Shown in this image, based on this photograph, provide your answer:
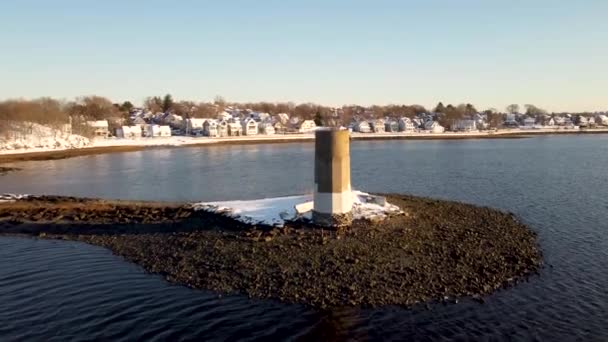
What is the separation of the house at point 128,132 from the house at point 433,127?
110830mm

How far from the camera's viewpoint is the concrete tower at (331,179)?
772 inches

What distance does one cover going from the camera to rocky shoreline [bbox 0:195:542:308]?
46.8 feet

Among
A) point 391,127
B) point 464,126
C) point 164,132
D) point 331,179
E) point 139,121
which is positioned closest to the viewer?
point 331,179

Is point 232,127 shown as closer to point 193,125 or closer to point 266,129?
point 266,129

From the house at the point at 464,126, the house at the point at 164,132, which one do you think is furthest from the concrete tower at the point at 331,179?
the house at the point at 464,126

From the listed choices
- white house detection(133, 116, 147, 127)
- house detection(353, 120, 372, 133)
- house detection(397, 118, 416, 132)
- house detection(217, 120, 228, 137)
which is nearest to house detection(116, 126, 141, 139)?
house detection(217, 120, 228, 137)

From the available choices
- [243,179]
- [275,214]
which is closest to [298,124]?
[243,179]

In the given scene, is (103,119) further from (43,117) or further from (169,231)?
(169,231)

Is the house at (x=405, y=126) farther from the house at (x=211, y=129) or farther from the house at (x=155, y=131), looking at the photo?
the house at (x=155, y=131)

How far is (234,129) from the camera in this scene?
14975 cm

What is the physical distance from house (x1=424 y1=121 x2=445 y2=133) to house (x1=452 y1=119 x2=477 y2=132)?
298 inches

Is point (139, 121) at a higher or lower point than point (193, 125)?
higher

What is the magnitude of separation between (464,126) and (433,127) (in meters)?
15.3

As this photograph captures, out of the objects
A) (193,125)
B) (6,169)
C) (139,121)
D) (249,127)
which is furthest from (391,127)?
(6,169)
